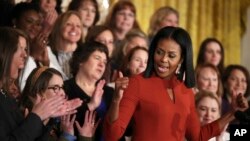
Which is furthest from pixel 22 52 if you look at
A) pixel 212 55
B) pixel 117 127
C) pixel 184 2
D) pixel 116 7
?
pixel 184 2

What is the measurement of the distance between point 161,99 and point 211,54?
7.35ft

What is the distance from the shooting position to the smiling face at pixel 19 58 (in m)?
2.17

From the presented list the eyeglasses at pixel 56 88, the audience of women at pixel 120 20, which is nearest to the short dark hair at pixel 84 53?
the eyeglasses at pixel 56 88

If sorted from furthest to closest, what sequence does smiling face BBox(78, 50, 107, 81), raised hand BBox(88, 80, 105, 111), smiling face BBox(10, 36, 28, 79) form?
smiling face BBox(78, 50, 107, 81)
raised hand BBox(88, 80, 105, 111)
smiling face BBox(10, 36, 28, 79)

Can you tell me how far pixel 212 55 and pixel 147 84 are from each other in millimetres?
2228

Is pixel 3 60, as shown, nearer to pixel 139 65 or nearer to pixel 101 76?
pixel 101 76

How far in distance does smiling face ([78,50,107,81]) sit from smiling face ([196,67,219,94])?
38.3 inches

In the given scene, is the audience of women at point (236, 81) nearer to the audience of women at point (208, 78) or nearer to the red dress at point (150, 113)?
the audience of women at point (208, 78)

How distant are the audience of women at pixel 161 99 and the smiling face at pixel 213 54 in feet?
6.72

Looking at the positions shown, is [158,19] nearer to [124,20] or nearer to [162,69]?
[124,20]

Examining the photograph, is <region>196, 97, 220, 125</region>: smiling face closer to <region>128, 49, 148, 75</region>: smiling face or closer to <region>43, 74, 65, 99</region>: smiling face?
<region>128, 49, 148, 75</region>: smiling face

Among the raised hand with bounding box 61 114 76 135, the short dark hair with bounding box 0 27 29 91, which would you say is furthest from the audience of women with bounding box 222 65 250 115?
the short dark hair with bounding box 0 27 29 91

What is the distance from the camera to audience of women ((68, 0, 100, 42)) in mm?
3834

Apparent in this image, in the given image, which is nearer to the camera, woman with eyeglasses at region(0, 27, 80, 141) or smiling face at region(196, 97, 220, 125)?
woman with eyeglasses at region(0, 27, 80, 141)
